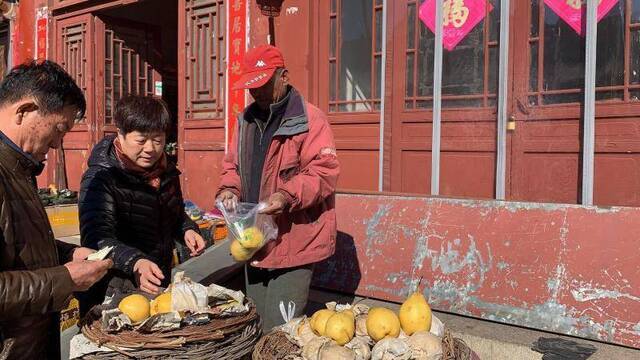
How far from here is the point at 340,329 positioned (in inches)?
70.5

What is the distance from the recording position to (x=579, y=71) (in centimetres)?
422

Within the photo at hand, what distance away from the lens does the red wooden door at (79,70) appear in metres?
8.37

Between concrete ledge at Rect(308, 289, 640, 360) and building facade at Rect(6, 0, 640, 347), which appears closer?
concrete ledge at Rect(308, 289, 640, 360)

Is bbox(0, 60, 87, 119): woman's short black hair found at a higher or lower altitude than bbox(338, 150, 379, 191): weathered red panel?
higher

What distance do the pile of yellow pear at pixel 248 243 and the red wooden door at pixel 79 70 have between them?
694 cm

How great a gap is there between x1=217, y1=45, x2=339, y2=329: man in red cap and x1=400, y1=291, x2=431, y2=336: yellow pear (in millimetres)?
696

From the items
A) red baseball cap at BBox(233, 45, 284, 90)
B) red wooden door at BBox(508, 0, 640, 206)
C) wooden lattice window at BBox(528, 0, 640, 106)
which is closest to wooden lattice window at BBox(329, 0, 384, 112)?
red wooden door at BBox(508, 0, 640, 206)

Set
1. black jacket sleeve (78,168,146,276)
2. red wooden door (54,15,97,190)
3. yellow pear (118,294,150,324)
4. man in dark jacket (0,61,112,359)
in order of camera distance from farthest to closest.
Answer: red wooden door (54,15,97,190)
black jacket sleeve (78,168,146,276)
yellow pear (118,294,150,324)
man in dark jacket (0,61,112,359)

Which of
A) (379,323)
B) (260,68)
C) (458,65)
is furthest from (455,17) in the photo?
(379,323)

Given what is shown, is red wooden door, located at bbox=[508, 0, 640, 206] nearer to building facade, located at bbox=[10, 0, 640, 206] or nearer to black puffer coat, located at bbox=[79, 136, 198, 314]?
building facade, located at bbox=[10, 0, 640, 206]

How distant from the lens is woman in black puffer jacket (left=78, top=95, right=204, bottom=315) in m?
2.20

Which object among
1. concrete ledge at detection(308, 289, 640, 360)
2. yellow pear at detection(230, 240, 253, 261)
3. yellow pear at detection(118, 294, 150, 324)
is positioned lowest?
concrete ledge at detection(308, 289, 640, 360)

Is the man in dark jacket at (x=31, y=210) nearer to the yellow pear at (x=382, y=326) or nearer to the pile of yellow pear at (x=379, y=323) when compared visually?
the pile of yellow pear at (x=379, y=323)

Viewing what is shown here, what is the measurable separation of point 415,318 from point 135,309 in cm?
96
